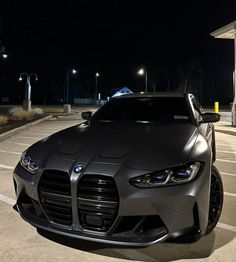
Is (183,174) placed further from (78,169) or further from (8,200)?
(8,200)

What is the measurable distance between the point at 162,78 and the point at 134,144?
76107 mm

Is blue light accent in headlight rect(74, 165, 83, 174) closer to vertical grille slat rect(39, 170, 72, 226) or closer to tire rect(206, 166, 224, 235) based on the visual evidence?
vertical grille slat rect(39, 170, 72, 226)

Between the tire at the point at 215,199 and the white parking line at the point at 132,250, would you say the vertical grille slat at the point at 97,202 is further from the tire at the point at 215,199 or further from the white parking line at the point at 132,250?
the tire at the point at 215,199

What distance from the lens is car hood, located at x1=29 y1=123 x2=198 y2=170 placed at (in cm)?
391

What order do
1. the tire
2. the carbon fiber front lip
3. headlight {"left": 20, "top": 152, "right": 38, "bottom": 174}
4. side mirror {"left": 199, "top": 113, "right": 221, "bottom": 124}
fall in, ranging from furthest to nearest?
side mirror {"left": 199, "top": 113, "right": 221, "bottom": 124} < the tire < headlight {"left": 20, "top": 152, "right": 38, "bottom": 174} < the carbon fiber front lip

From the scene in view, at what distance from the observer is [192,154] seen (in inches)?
Result: 161

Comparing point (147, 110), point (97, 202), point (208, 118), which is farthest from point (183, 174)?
point (147, 110)

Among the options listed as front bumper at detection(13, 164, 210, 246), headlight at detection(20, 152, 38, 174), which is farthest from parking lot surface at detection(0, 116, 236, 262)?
headlight at detection(20, 152, 38, 174)

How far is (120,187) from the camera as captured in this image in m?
3.68

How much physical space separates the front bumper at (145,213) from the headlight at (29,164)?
57 cm

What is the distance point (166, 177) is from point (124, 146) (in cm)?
61

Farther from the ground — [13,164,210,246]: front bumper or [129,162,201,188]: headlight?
[129,162,201,188]: headlight

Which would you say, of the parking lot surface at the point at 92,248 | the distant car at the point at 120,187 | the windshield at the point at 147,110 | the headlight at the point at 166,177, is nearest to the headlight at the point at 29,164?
the distant car at the point at 120,187

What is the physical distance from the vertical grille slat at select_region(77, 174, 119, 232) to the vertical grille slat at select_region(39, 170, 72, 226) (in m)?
0.13
